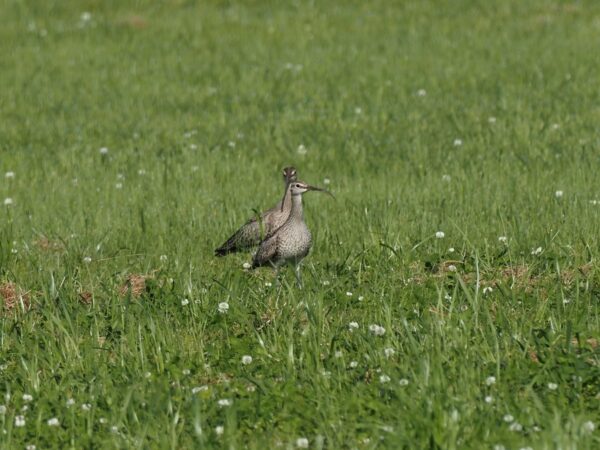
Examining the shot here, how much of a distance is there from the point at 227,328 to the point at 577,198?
15.3 ft

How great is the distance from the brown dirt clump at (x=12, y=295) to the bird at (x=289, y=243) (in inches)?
78.8

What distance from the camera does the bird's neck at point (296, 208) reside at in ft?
34.0

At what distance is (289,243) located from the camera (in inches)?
399

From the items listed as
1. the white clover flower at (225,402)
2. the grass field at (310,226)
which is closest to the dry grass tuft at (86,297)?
the grass field at (310,226)

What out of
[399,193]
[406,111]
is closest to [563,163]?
[399,193]

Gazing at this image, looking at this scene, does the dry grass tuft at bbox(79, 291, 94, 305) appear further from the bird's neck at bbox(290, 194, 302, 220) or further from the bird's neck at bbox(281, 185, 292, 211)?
the bird's neck at bbox(281, 185, 292, 211)

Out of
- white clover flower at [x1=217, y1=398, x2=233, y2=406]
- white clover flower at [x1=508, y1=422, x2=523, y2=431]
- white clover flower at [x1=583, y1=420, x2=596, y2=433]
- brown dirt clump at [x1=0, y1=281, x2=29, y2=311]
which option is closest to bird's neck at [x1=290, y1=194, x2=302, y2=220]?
brown dirt clump at [x1=0, y1=281, x2=29, y2=311]

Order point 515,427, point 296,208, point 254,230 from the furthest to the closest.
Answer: point 254,230 < point 296,208 < point 515,427

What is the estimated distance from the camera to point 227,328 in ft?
27.2

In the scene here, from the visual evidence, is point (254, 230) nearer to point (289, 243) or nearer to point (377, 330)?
point (289, 243)

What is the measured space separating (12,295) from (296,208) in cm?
242

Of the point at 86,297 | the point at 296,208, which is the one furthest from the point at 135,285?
the point at 296,208

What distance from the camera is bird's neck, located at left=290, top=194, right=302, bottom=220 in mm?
10359

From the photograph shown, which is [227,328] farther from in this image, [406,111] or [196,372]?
[406,111]
